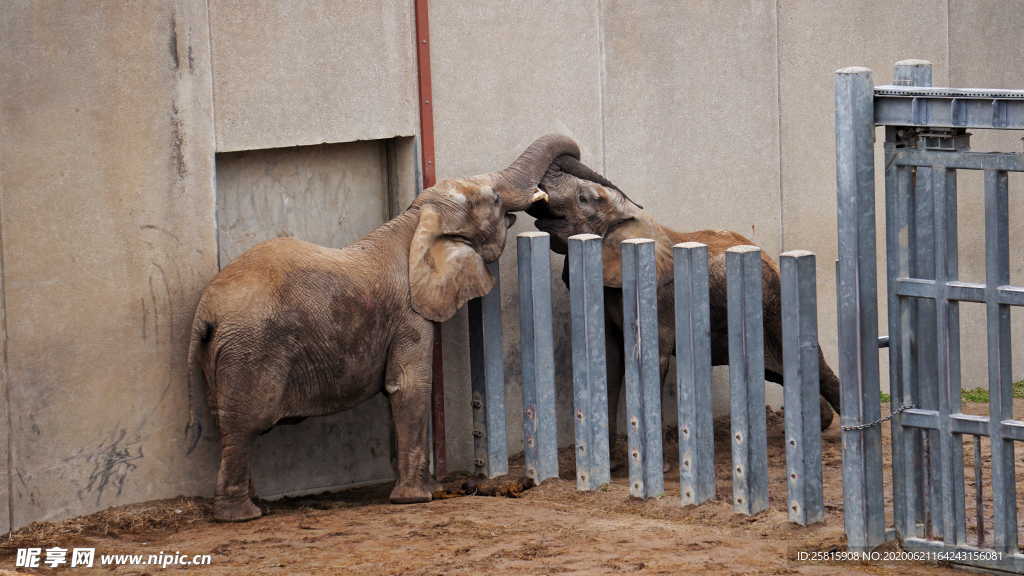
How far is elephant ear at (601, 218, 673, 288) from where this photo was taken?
898cm

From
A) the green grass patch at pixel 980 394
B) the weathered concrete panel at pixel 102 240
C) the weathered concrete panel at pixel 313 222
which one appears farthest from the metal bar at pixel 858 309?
the green grass patch at pixel 980 394

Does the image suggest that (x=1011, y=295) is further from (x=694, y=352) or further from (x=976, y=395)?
(x=976, y=395)

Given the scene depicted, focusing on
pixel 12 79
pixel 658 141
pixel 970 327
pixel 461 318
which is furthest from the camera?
pixel 970 327

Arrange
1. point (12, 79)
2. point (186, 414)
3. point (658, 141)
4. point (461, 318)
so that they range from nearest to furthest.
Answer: point (12, 79)
point (186, 414)
point (461, 318)
point (658, 141)

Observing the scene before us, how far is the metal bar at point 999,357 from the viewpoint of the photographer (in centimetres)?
632

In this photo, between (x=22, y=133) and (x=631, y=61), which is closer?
(x=22, y=133)

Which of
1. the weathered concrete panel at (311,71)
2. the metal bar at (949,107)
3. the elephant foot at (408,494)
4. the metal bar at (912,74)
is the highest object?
the weathered concrete panel at (311,71)

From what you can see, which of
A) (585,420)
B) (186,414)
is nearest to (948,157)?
(585,420)

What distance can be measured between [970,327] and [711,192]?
9.35ft

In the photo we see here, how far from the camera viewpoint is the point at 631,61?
9664 mm

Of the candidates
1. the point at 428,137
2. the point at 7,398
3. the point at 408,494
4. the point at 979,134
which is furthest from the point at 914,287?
the point at 979,134

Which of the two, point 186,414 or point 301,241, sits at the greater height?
point 301,241

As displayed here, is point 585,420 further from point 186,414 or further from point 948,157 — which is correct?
point 948,157

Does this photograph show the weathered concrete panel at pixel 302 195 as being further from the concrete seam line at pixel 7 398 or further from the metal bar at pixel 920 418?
the metal bar at pixel 920 418
